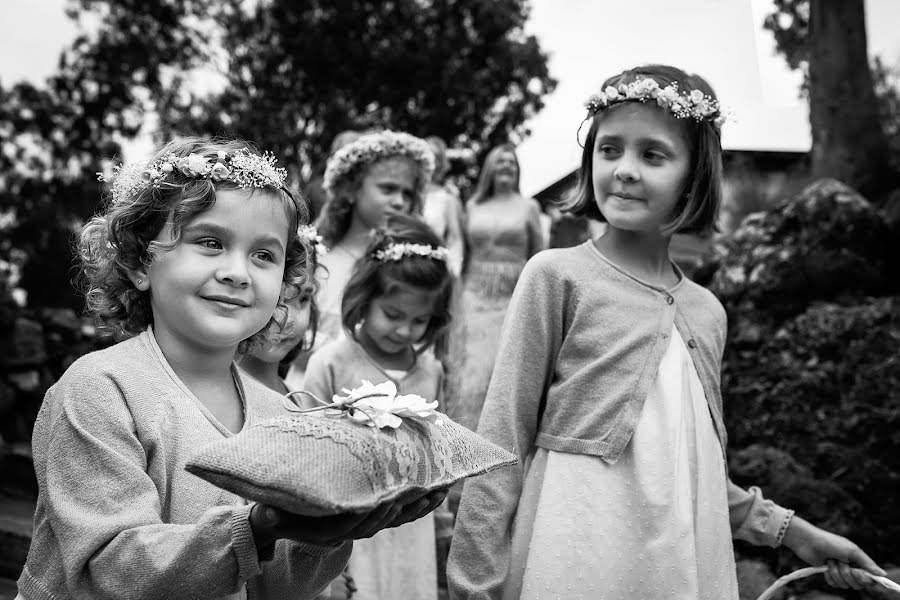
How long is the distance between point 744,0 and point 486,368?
10.9ft

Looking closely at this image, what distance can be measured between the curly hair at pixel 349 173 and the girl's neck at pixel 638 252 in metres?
2.18

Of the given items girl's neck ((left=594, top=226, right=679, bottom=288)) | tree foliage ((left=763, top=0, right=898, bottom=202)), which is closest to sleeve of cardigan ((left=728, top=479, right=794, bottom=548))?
girl's neck ((left=594, top=226, right=679, bottom=288))

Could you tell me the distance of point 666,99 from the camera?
2561mm

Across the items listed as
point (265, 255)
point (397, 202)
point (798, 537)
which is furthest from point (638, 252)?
point (397, 202)

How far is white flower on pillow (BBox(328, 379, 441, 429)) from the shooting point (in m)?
1.63

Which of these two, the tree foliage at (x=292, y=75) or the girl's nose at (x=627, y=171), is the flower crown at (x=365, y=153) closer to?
the girl's nose at (x=627, y=171)

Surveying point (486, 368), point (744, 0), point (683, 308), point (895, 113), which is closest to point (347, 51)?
point (895, 113)

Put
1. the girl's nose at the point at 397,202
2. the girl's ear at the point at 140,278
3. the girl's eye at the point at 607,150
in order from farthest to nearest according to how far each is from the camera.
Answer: the girl's nose at the point at 397,202
the girl's eye at the point at 607,150
the girl's ear at the point at 140,278

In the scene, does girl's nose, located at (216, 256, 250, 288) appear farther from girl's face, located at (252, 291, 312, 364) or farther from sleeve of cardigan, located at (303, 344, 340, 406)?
sleeve of cardigan, located at (303, 344, 340, 406)

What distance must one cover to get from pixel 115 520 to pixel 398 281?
7.19 feet

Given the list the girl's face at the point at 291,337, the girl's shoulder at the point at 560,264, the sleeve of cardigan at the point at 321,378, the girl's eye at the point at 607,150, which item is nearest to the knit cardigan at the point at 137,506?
the girl's shoulder at the point at 560,264

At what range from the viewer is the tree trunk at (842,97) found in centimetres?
744

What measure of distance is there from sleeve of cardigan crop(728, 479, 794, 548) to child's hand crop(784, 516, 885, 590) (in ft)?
0.18

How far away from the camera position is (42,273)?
48.5 ft
